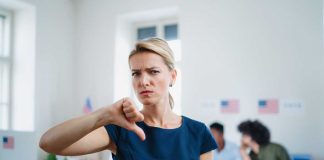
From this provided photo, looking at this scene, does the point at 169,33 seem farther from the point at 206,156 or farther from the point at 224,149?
the point at 206,156

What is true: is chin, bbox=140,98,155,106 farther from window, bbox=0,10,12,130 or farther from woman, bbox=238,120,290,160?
window, bbox=0,10,12,130

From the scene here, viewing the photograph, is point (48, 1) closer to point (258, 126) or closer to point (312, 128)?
point (258, 126)

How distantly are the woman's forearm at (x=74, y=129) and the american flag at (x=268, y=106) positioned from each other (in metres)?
2.12

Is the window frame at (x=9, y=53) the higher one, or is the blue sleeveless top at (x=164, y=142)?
the window frame at (x=9, y=53)

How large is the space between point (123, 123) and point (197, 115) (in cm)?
222

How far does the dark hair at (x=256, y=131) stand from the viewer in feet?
8.73

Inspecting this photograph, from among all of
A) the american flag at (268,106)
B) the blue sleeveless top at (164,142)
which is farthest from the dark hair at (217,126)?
the blue sleeveless top at (164,142)

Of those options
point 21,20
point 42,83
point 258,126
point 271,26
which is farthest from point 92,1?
point 258,126

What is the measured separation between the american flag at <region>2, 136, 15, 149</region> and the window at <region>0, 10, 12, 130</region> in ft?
1.58

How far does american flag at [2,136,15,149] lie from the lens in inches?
116

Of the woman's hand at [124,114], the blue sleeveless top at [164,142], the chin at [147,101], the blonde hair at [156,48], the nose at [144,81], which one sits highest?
the blonde hair at [156,48]

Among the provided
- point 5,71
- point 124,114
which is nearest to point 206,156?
point 124,114

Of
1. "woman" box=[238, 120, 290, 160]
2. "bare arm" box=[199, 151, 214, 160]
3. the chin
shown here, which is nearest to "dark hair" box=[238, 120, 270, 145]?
"woman" box=[238, 120, 290, 160]

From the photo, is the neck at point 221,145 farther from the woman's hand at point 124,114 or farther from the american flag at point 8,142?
the woman's hand at point 124,114
